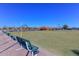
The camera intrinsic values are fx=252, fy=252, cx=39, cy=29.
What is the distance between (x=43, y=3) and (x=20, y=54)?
1.79 ft

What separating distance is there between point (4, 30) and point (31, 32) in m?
0.27

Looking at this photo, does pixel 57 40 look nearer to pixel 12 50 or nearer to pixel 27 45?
pixel 27 45

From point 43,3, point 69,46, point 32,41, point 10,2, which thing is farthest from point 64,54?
point 10,2

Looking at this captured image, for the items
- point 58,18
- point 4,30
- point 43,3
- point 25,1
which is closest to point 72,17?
point 58,18

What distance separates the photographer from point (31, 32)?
2.51 metres

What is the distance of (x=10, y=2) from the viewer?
247 cm

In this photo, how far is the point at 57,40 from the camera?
249 cm

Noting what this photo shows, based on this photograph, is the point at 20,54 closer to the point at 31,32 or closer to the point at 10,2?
the point at 31,32

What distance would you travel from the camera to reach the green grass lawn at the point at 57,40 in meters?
2.47

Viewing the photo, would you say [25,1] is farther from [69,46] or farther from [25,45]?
[69,46]

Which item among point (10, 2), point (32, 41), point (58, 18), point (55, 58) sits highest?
point (10, 2)

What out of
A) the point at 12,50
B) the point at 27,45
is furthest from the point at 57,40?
the point at 12,50

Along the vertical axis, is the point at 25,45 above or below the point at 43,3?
below

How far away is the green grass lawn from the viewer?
97.4 inches
